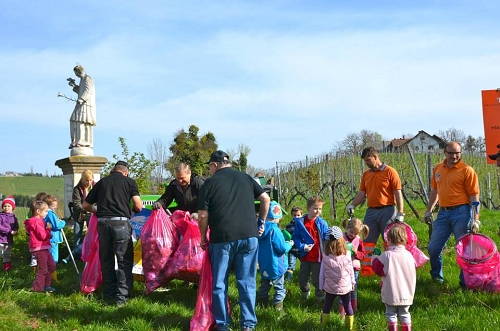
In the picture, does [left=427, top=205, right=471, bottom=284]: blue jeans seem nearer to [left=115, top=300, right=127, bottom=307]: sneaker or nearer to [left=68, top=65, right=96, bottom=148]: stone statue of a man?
[left=115, top=300, right=127, bottom=307]: sneaker

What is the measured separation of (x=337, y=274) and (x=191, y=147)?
78.9 ft

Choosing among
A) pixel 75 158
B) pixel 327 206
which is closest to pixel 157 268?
pixel 75 158

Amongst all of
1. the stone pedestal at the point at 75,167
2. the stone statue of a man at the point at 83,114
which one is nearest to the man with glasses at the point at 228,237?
the stone pedestal at the point at 75,167

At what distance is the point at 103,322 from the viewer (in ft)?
16.4

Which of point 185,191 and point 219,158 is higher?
point 219,158

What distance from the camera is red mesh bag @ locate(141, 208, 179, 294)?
18.1ft

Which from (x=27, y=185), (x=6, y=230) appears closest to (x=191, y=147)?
(x=27, y=185)

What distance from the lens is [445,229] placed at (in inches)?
227

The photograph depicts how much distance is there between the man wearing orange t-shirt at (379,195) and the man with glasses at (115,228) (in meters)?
2.56

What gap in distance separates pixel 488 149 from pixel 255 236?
3013 millimetres

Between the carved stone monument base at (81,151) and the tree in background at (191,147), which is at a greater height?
the tree in background at (191,147)

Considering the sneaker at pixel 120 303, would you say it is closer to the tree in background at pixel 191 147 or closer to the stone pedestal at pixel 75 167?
the stone pedestal at pixel 75 167

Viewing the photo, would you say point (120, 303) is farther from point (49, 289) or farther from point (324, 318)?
point (324, 318)

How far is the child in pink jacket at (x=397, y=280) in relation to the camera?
421 centimetres
